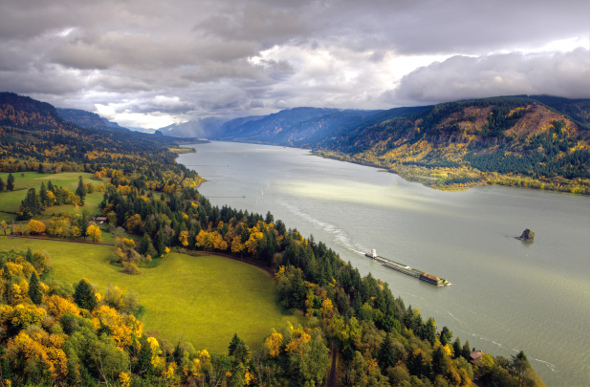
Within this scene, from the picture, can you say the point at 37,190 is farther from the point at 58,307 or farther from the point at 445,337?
the point at 445,337

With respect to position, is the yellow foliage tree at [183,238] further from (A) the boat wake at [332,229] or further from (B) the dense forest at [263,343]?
(A) the boat wake at [332,229]

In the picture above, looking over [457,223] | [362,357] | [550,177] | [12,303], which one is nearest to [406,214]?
[457,223]

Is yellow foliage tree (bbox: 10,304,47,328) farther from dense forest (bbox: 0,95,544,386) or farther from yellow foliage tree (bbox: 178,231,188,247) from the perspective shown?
yellow foliage tree (bbox: 178,231,188,247)

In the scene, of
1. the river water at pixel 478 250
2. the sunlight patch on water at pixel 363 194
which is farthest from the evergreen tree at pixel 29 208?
the sunlight patch on water at pixel 363 194

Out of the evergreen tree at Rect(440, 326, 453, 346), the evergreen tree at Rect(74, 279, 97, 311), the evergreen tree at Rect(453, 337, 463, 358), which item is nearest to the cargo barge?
the evergreen tree at Rect(440, 326, 453, 346)

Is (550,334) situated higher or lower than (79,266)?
lower

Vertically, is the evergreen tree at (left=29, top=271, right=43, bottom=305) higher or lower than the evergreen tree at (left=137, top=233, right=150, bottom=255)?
higher

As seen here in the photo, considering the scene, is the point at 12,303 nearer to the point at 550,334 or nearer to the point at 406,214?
the point at 550,334
